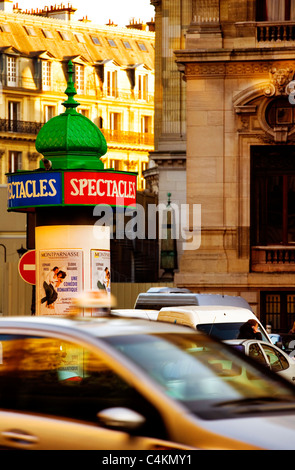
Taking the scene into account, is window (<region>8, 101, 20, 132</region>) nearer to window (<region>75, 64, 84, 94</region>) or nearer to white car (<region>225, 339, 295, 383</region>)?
window (<region>75, 64, 84, 94</region>)

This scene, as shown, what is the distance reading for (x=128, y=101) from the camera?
90.6 metres

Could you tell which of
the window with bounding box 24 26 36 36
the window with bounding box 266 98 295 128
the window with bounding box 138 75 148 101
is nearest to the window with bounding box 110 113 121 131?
the window with bounding box 138 75 148 101

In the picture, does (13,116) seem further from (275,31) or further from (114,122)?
(275,31)

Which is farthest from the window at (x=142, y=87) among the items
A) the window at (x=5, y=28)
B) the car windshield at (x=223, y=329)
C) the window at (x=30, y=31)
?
the car windshield at (x=223, y=329)

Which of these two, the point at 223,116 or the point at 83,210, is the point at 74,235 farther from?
the point at 223,116

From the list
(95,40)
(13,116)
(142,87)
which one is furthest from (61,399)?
(142,87)

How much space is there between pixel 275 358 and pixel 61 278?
336cm

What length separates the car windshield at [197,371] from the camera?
7551mm

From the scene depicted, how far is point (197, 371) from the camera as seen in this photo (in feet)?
25.8

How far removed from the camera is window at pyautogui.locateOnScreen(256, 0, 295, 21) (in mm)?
29062

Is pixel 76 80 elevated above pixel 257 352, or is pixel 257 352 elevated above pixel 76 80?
pixel 76 80

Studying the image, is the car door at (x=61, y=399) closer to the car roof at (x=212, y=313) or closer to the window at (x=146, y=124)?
the car roof at (x=212, y=313)
